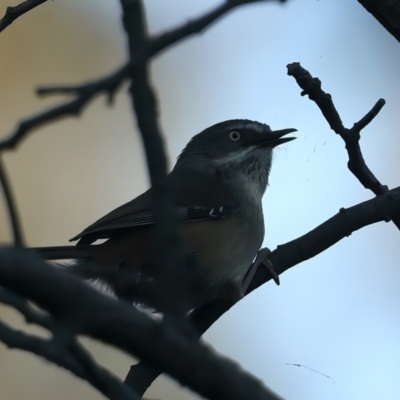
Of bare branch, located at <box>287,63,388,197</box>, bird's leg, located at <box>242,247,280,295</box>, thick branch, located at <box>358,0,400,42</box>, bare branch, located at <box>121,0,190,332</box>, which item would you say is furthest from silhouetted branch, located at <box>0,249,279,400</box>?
bird's leg, located at <box>242,247,280,295</box>

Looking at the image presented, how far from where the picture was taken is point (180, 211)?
511 cm

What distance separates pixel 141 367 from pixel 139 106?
2.75 meters

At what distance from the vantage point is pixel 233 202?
5.31 metres

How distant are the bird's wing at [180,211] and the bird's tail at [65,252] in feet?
0.31

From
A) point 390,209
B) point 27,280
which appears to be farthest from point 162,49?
point 390,209

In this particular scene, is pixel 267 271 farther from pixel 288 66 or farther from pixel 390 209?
pixel 288 66

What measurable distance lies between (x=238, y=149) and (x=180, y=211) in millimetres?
1038

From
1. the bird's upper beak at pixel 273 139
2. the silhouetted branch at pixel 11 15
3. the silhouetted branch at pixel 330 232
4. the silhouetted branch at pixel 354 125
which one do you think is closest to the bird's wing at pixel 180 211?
the bird's upper beak at pixel 273 139

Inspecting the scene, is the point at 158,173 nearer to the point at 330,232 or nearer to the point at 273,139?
the point at 330,232

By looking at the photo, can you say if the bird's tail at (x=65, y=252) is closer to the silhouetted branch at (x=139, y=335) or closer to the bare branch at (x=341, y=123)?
the bare branch at (x=341, y=123)

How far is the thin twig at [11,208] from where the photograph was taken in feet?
5.74

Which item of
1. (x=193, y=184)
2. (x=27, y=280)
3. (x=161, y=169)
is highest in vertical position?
(x=193, y=184)

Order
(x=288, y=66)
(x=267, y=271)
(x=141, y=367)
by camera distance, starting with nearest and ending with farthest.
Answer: (x=288, y=66) → (x=141, y=367) → (x=267, y=271)

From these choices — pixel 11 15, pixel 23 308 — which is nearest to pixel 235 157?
pixel 11 15
